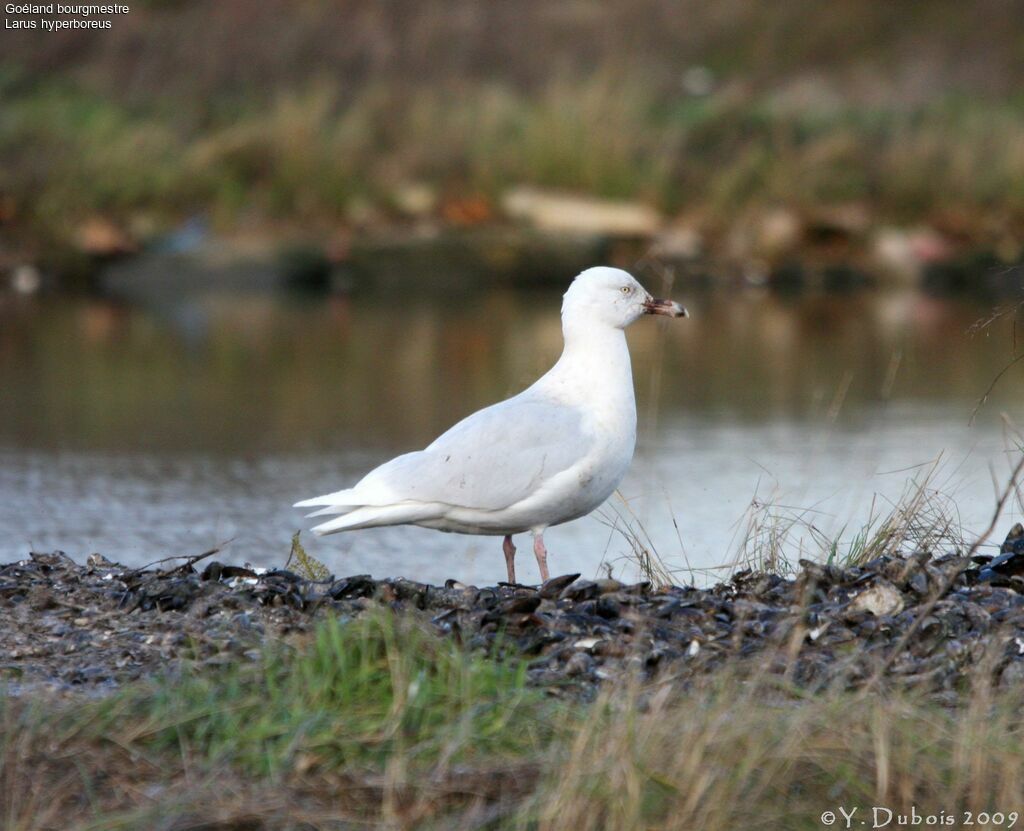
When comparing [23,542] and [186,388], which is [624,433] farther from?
[186,388]

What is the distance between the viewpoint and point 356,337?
44.3ft

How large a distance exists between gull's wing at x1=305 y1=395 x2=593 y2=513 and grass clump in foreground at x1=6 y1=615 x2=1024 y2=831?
1660mm

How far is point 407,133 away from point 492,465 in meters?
14.5

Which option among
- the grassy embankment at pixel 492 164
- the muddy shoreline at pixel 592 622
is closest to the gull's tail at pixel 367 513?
the muddy shoreline at pixel 592 622

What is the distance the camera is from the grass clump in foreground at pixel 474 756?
3182 mm

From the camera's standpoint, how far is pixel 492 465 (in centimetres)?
532

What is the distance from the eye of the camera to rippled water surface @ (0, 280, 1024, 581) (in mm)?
6742

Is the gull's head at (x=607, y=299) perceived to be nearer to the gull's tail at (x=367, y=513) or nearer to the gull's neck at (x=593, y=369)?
the gull's neck at (x=593, y=369)
